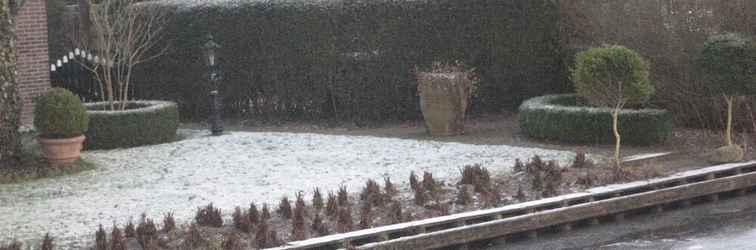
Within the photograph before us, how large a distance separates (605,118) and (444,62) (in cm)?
366

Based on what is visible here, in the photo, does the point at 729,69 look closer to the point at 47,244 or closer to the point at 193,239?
the point at 193,239

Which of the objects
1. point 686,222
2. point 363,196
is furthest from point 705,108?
point 363,196

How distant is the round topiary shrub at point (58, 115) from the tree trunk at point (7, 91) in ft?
0.96

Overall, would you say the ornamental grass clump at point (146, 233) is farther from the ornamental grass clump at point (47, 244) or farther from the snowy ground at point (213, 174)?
the ornamental grass clump at point (47, 244)

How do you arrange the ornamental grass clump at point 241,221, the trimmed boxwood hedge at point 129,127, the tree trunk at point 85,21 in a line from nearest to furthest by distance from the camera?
1. the ornamental grass clump at point 241,221
2. the trimmed boxwood hedge at point 129,127
3. the tree trunk at point 85,21

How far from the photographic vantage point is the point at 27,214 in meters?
9.86

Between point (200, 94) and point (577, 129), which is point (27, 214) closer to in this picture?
point (577, 129)

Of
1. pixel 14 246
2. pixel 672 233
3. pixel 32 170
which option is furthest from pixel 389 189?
pixel 32 170

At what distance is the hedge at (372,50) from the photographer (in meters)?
16.1

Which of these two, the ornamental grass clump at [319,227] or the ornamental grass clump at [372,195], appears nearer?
the ornamental grass clump at [319,227]

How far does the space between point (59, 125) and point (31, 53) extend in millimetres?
5649

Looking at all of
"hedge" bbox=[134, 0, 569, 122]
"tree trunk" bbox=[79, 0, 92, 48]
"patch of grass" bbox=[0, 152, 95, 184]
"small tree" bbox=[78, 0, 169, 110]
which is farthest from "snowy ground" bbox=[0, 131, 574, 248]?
"tree trunk" bbox=[79, 0, 92, 48]

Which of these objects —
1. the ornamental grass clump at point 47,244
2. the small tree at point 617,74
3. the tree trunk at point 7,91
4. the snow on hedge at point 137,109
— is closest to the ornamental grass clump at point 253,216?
the ornamental grass clump at point 47,244

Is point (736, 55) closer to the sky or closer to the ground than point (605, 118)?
closer to the sky
